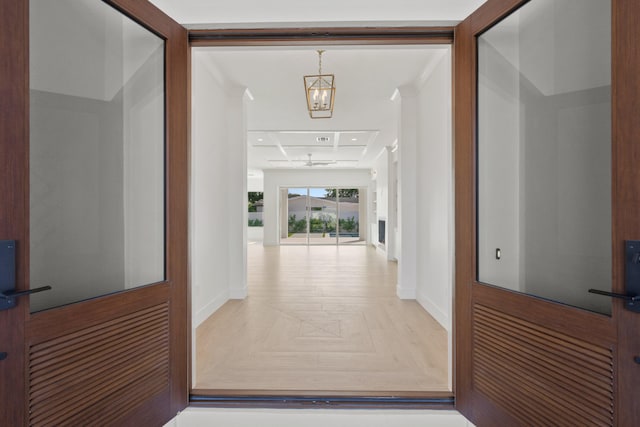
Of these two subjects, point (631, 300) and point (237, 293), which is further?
point (237, 293)

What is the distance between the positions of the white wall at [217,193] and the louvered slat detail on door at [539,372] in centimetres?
245

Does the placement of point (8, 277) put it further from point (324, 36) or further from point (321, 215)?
point (321, 215)

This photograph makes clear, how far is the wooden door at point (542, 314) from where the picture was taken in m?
1.08

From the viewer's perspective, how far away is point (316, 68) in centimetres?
333

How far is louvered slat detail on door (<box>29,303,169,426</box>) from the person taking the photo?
1189 millimetres

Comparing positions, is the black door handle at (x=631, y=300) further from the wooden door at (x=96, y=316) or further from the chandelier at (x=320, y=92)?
the chandelier at (x=320, y=92)

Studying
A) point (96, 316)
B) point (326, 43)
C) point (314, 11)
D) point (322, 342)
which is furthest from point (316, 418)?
point (314, 11)

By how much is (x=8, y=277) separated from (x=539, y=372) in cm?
230

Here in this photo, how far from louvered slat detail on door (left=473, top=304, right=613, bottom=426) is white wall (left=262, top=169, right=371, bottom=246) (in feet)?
31.3

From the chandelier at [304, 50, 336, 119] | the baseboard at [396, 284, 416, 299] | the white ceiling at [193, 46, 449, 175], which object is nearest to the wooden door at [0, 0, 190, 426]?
the white ceiling at [193, 46, 449, 175]

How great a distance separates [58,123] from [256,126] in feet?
14.4

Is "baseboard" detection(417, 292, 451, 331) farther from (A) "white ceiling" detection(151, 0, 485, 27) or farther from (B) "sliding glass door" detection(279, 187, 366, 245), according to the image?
(B) "sliding glass door" detection(279, 187, 366, 245)

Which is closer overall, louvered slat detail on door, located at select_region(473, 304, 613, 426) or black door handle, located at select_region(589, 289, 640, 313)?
black door handle, located at select_region(589, 289, 640, 313)

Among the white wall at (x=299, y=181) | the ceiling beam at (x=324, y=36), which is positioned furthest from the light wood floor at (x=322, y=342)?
the white wall at (x=299, y=181)
